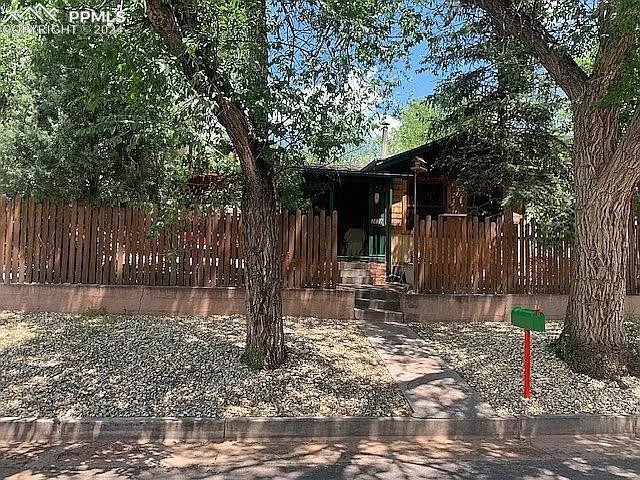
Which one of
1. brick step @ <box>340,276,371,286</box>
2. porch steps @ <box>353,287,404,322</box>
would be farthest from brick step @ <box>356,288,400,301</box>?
brick step @ <box>340,276,371,286</box>

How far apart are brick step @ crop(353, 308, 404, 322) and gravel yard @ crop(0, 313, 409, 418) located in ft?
3.60

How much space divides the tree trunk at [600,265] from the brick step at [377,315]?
3.25 metres

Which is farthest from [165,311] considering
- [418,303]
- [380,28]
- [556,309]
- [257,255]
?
[556,309]

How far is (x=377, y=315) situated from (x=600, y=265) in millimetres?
4007

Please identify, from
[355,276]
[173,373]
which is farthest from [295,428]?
[355,276]

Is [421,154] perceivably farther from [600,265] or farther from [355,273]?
[600,265]

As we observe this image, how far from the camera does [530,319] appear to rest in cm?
578

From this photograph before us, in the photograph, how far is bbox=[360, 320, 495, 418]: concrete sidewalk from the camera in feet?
18.8

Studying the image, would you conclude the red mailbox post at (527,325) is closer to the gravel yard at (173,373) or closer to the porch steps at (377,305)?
the gravel yard at (173,373)

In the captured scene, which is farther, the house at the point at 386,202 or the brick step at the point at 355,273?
the house at the point at 386,202

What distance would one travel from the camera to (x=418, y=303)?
9586 mm

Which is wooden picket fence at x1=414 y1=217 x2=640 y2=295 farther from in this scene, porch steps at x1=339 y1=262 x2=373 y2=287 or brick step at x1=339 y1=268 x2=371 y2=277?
brick step at x1=339 y1=268 x2=371 y2=277

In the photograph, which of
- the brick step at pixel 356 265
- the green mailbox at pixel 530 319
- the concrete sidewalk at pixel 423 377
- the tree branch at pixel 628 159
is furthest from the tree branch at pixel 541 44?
the brick step at pixel 356 265

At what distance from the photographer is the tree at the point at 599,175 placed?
20.9 ft
